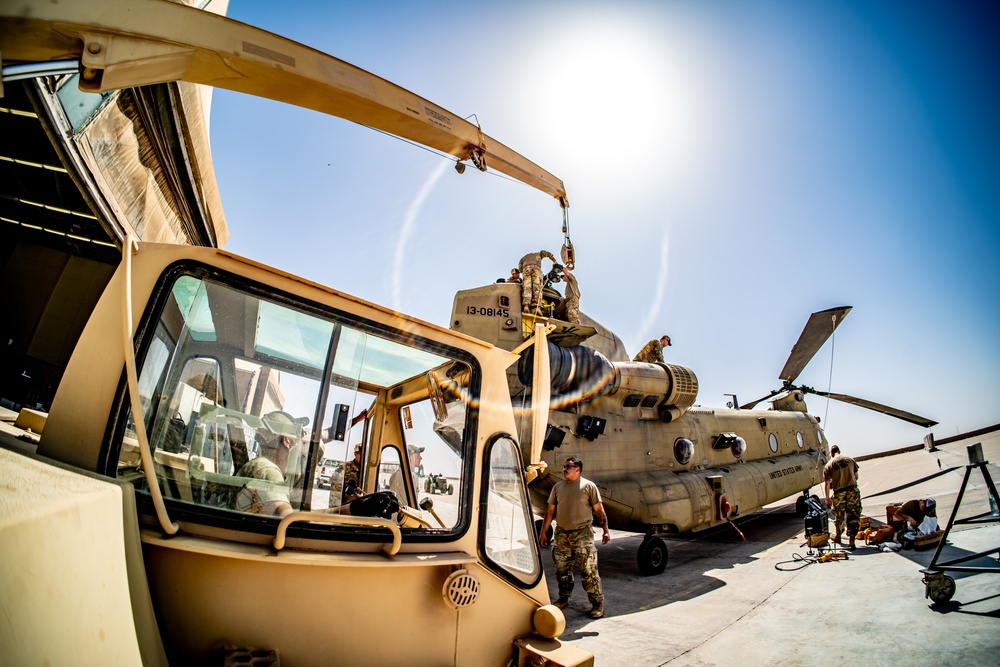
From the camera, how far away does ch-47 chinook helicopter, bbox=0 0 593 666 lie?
92cm

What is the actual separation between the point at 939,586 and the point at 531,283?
5.63m

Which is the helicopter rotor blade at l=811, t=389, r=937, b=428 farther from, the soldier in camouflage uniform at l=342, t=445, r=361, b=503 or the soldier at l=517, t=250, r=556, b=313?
the soldier in camouflage uniform at l=342, t=445, r=361, b=503

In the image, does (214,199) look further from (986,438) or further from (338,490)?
(986,438)

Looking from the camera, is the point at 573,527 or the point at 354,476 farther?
the point at 573,527

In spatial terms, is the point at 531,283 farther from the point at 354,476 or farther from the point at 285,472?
the point at 285,472

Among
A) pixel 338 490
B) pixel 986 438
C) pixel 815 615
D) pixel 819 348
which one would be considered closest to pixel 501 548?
pixel 338 490

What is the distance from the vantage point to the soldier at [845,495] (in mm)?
6555

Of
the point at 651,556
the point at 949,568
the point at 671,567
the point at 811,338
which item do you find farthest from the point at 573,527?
the point at 811,338

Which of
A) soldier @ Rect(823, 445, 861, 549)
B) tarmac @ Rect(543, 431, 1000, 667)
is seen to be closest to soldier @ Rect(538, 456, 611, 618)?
tarmac @ Rect(543, 431, 1000, 667)

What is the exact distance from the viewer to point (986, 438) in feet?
39.3

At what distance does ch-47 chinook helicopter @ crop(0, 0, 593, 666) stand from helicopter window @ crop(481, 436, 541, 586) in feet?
0.04

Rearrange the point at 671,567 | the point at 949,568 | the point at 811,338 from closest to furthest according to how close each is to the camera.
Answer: the point at 949,568
the point at 671,567
the point at 811,338

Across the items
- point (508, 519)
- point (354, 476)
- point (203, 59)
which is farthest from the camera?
point (354, 476)

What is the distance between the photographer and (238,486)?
156 centimetres
